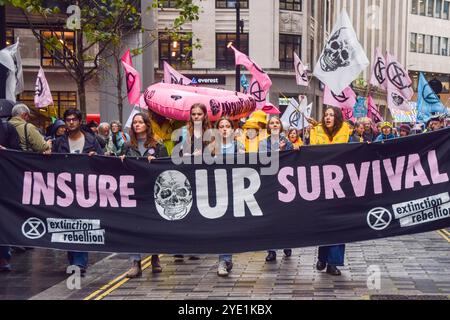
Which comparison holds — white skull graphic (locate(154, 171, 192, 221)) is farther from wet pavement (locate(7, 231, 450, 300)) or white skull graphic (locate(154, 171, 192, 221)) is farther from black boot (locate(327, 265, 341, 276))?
black boot (locate(327, 265, 341, 276))

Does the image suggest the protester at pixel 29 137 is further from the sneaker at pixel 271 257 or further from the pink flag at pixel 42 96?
the pink flag at pixel 42 96

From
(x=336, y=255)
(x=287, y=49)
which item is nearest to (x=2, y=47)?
(x=336, y=255)

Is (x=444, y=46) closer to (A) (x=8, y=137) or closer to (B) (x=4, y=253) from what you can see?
(A) (x=8, y=137)

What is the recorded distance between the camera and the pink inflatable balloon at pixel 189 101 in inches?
516

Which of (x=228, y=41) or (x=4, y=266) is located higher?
(x=228, y=41)

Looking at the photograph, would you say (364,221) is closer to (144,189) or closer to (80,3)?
(144,189)

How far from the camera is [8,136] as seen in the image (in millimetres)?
10539

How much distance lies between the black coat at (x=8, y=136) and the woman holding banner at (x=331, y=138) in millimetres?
3804

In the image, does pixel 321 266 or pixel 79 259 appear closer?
pixel 79 259

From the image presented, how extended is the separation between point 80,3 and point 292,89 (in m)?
28.7

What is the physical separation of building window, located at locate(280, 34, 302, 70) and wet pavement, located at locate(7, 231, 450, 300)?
36957mm

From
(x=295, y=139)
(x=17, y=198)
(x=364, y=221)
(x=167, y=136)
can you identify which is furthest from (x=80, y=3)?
(x=364, y=221)

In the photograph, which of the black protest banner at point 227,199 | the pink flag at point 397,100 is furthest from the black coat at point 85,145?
the pink flag at point 397,100

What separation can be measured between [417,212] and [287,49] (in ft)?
132
